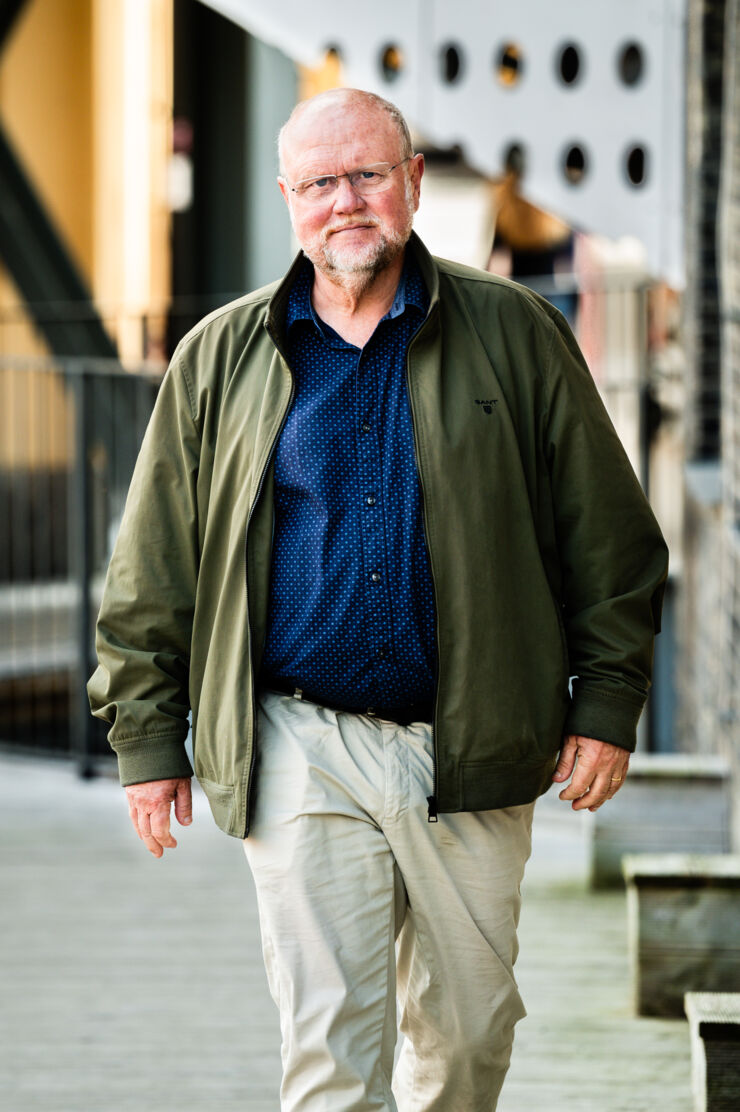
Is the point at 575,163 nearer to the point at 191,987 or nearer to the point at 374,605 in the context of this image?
the point at 191,987

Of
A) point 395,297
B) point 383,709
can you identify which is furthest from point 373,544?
point 395,297

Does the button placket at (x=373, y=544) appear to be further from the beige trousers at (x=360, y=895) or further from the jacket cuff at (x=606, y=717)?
the jacket cuff at (x=606, y=717)

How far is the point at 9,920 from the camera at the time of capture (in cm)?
535

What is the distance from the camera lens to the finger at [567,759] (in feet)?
9.30

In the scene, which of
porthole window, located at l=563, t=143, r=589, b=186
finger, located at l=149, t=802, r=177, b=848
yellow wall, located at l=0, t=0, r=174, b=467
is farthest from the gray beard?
yellow wall, located at l=0, t=0, r=174, b=467

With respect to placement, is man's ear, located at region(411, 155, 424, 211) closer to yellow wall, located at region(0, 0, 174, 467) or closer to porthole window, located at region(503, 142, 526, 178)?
porthole window, located at region(503, 142, 526, 178)

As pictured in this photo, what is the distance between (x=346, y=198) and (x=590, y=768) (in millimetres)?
1025

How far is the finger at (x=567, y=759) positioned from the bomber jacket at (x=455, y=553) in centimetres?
4

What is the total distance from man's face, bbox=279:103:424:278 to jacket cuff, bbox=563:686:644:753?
2.62 ft

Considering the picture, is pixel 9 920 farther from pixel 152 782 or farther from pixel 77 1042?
pixel 152 782

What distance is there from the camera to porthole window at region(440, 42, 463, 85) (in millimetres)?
6465

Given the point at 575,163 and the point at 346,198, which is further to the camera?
the point at 575,163

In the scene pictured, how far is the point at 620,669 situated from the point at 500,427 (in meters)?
0.45

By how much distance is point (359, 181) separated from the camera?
276 cm
